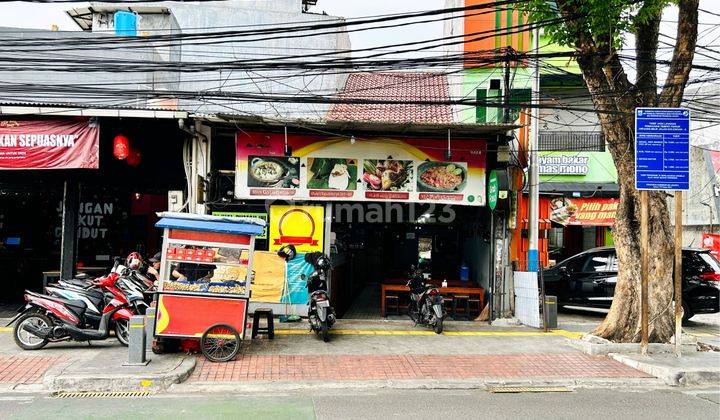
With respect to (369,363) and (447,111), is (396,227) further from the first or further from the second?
(369,363)

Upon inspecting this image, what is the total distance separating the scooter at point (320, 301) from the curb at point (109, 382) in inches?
118

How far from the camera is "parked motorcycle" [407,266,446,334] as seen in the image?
10133mm

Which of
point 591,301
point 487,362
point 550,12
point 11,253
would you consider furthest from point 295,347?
point 11,253

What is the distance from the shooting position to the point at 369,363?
789 centimetres

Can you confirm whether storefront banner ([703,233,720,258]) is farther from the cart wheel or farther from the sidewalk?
the cart wheel

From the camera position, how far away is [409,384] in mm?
6953

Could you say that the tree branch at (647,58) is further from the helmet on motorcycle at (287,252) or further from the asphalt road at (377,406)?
the helmet on motorcycle at (287,252)

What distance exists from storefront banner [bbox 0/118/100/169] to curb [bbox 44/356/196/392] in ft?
17.3

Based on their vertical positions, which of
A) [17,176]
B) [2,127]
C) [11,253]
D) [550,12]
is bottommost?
[11,253]

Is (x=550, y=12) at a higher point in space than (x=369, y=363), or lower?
higher

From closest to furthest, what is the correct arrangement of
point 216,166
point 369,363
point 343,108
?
point 369,363, point 216,166, point 343,108

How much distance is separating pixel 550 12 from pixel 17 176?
487 inches

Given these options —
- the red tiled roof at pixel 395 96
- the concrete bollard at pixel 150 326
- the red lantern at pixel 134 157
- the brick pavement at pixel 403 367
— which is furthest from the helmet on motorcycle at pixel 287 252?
the red tiled roof at pixel 395 96

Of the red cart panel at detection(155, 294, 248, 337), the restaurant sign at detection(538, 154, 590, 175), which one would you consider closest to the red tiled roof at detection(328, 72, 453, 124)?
the restaurant sign at detection(538, 154, 590, 175)
